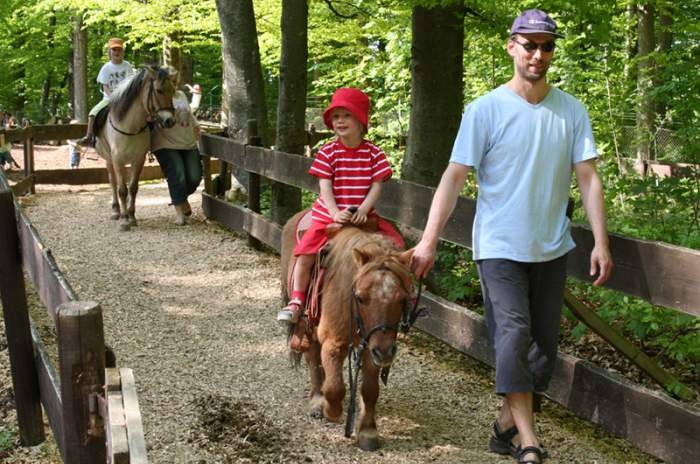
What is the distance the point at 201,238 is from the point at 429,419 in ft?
21.0

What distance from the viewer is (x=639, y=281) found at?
14.6 ft

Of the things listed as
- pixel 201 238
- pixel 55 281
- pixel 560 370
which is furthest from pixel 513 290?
pixel 201 238

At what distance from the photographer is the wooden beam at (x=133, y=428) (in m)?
2.40

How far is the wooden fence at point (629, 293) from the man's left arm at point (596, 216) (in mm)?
325

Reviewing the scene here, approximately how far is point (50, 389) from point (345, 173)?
83.8 inches

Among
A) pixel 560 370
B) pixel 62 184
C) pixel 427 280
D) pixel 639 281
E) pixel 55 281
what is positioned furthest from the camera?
pixel 62 184

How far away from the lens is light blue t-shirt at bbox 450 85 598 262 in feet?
13.7

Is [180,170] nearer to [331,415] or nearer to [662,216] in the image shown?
[662,216]

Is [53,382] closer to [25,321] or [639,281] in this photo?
[25,321]

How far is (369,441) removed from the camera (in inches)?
186

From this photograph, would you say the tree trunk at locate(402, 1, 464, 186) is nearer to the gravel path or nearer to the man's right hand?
the gravel path

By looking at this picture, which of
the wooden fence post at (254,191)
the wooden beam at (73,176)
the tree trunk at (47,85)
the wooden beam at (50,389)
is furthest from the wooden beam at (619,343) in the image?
the tree trunk at (47,85)

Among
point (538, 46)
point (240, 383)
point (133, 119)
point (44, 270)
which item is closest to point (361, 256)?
point (538, 46)

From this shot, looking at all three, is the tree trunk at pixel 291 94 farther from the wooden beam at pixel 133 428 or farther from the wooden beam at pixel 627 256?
the wooden beam at pixel 133 428
